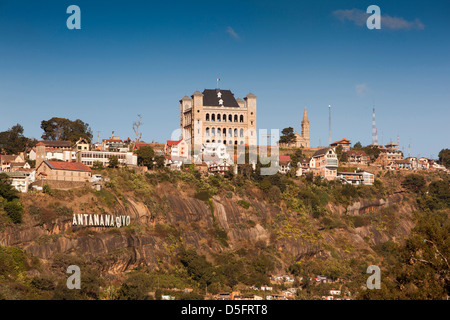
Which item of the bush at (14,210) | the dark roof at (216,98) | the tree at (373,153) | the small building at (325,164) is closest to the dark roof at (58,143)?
the dark roof at (216,98)

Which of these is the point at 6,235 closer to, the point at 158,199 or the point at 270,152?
the point at 158,199

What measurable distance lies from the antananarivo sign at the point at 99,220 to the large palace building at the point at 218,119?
147 feet

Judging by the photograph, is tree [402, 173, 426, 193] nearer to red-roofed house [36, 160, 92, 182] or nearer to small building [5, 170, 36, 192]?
red-roofed house [36, 160, 92, 182]

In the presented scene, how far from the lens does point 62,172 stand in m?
93.8

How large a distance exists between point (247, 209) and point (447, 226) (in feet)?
182

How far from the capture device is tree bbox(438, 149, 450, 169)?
159 meters

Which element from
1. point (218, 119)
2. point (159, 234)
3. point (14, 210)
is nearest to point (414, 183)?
point (218, 119)

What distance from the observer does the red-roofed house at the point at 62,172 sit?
305 ft

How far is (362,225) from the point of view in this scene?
117m

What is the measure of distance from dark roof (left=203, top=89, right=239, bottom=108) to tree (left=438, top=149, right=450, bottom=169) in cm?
5490

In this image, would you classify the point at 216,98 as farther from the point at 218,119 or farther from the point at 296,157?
the point at 296,157

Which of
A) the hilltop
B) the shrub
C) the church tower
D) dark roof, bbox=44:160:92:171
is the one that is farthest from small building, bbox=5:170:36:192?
the church tower
